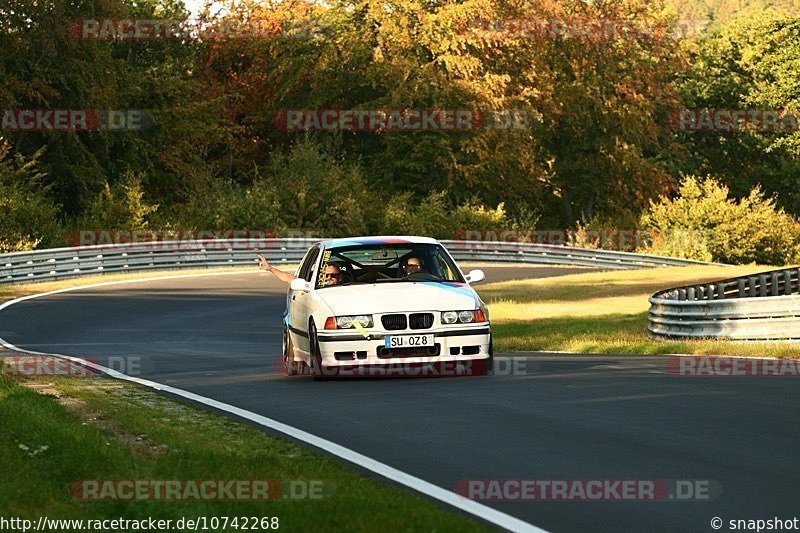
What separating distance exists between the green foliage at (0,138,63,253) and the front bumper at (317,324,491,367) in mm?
35558

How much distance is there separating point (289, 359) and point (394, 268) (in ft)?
5.33

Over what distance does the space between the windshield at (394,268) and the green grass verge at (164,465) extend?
11.4ft

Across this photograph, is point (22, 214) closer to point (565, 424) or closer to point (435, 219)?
point (435, 219)

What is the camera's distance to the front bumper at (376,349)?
54.3 ft

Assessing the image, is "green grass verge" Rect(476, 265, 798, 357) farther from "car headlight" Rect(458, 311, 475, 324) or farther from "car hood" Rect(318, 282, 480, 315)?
"car hood" Rect(318, 282, 480, 315)

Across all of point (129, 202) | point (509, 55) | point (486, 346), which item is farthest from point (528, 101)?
point (486, 346)

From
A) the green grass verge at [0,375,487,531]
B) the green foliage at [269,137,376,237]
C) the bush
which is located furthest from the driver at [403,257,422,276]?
the bush

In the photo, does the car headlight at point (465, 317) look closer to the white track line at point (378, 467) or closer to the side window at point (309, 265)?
the side window at point (309, 265)

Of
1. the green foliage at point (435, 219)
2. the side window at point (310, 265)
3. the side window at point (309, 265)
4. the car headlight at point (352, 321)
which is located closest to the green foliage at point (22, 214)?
the green foliage at point (435, 219)

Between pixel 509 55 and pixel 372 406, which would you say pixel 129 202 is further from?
pixel 372 406

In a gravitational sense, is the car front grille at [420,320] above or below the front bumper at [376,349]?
above

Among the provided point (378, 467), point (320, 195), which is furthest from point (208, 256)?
point (378, 467)

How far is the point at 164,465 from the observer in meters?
9.74

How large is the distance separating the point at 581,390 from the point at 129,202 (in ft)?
148
